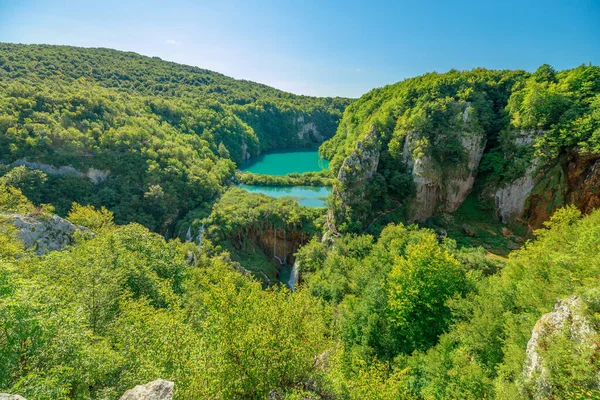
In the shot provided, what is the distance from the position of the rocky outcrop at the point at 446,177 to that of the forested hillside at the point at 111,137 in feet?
111

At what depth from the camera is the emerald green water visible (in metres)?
71.3

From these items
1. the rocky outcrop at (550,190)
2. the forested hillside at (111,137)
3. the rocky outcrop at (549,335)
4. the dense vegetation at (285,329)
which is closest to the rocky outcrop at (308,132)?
the forested hillside at (111,137)

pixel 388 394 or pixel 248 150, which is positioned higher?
pixel 248 150

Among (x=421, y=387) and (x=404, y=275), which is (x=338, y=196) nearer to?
(x=404, y=275)

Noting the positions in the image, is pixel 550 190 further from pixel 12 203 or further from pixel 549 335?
pixel 12 203

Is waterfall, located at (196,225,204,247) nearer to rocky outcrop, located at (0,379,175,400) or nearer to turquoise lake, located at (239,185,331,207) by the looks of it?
turquoise lake, located at (239,185,331,207)

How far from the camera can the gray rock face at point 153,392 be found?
5801 millimetres

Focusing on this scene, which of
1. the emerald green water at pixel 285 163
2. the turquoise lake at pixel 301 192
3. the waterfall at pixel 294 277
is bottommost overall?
the waterfall at pixel 294 277

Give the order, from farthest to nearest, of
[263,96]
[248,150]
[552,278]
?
1. [263,96]
2. [248,150]
3. [552,278]

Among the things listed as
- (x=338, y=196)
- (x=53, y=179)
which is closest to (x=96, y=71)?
(x=53, y=179)

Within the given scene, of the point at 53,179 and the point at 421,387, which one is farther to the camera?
the point at 53,179

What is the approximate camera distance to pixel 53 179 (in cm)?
3694

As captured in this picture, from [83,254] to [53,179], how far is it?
Answer: 3087 centimetres

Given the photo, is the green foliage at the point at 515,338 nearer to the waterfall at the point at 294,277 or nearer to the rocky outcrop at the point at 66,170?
the waterfall at the point at 294,277
